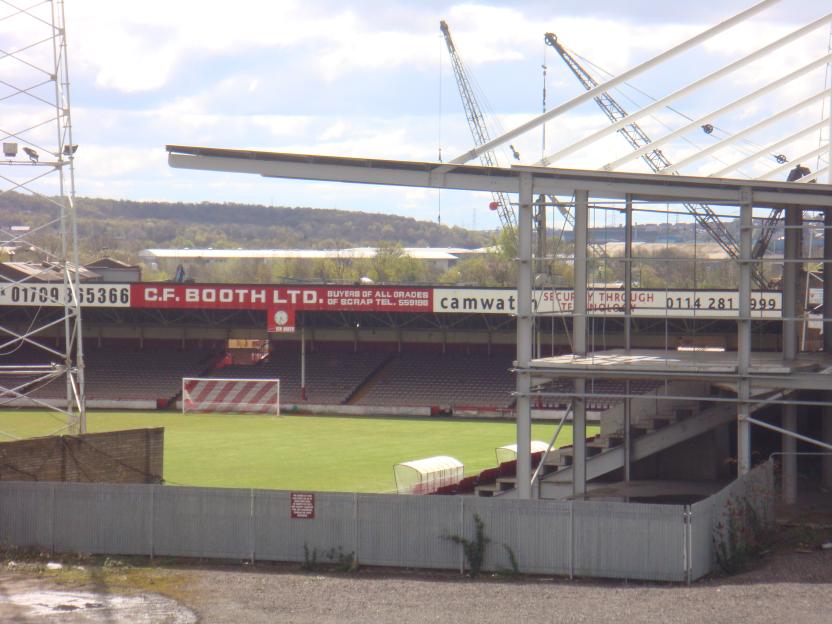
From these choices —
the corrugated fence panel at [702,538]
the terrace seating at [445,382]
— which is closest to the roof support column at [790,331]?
the corrugated fence panel at [702,538]

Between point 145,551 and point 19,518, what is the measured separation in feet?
9.02

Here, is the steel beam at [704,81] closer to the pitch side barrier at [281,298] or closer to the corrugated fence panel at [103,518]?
the corrugated fence panel at [103,518]

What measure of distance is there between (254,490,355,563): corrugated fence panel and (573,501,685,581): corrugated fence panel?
13.7 feet

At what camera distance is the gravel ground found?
52.7 feet

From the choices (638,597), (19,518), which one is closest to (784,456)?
(638,597)

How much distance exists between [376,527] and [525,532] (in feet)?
8.78

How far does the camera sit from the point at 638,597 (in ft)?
55.6

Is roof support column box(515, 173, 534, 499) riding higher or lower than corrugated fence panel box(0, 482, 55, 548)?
higher

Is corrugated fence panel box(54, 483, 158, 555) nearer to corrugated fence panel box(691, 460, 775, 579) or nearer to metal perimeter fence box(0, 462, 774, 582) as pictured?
metal perimeter fence box(0, 462, 774, 582)

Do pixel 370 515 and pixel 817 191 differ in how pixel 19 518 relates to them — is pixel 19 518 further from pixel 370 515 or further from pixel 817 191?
pixel 817 191

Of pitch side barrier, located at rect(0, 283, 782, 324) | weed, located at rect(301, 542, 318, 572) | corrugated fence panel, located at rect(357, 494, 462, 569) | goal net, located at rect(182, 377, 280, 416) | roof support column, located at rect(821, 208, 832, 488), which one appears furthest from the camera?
pitch side barrier, located at rect(0, 283, 782, 324)

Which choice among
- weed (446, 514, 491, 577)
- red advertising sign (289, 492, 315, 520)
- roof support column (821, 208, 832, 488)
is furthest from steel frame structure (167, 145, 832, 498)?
red advertising sign (289, 492, 315, 520)

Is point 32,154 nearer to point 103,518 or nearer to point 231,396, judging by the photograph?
point 103,518

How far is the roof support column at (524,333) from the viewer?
2142 centimetres
